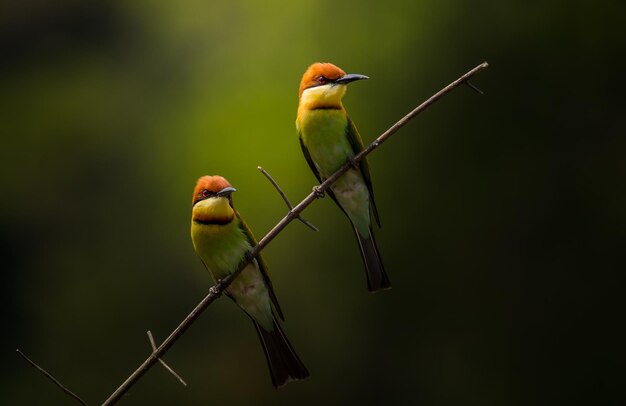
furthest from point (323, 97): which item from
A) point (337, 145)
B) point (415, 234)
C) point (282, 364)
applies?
point (415, 234)

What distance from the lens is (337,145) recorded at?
2.84m

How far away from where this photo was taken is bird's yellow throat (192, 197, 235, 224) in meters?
2.53

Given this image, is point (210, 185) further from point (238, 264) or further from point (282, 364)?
point (282, 364)

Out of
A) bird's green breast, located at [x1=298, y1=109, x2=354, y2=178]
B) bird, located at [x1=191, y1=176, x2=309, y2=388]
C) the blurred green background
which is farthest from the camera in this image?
the blurred green background

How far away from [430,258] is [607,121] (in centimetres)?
153

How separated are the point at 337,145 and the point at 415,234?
336 centimetres

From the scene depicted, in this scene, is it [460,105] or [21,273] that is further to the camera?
[21,273]

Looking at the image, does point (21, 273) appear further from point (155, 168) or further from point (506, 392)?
point (506, 392)

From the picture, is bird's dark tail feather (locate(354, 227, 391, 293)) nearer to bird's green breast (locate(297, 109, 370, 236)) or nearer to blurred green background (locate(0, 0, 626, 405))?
bird's green breast (locate(297, 109, 370, 236))

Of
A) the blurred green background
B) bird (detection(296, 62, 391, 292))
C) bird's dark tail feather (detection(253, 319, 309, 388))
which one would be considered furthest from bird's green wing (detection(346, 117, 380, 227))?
the blurred green background

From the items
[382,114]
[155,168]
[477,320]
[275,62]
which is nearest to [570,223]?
Answer: [477,320]

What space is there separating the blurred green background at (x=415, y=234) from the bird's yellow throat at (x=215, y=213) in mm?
3093

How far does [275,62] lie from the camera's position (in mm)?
6375

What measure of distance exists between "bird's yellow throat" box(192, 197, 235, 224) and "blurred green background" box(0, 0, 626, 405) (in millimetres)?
3093
